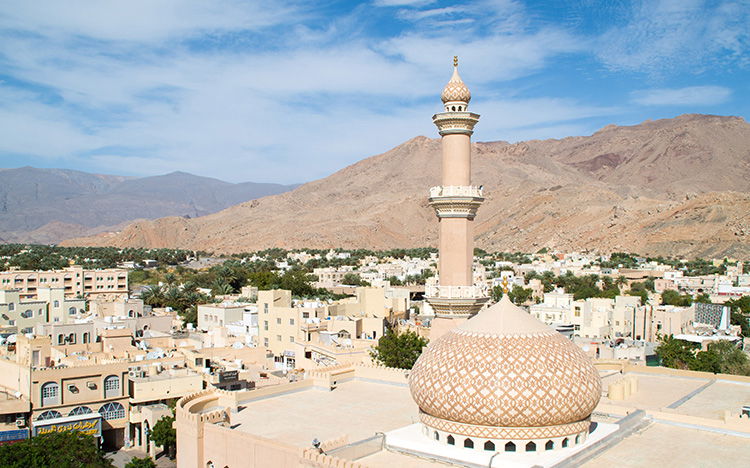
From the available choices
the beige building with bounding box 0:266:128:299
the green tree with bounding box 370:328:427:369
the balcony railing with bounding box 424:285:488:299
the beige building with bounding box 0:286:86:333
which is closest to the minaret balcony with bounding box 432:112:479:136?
the balcony railing with bounding box 424:285:488:299

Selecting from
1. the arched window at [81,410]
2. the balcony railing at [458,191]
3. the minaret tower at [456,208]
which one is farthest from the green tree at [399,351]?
the arched window at [81,410]

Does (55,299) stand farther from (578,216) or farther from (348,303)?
(578,216)

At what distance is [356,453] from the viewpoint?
934cm

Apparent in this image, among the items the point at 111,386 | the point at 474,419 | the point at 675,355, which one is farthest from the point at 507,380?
the point at 675,355

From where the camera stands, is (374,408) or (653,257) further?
(653,257)

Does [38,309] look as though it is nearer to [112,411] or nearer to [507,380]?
[112,411]

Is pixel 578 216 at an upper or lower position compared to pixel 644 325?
upper

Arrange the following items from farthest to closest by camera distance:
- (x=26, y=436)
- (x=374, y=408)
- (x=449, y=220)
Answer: (x=449, y=220) < (x=26, y=436) < (x=374, y=408)

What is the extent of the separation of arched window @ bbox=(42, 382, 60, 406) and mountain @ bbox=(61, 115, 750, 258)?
188 ft

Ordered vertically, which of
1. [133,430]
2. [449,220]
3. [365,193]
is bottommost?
[133,430]

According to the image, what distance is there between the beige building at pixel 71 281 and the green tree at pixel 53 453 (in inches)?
942

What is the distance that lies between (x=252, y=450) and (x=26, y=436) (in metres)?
8.04

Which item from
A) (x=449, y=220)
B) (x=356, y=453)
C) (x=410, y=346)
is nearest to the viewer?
(x=356, y=453)

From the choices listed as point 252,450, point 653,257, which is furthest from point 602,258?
point 252,450
